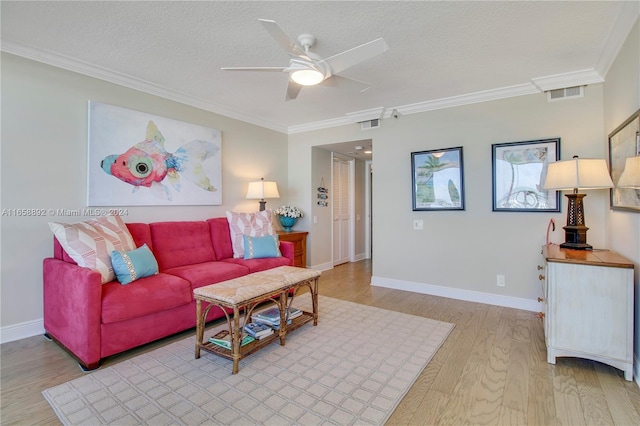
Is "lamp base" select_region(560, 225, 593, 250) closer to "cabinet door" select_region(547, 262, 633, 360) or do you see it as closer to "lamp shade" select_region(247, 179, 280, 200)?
"cabinet door" select_region(547, 262, 633, 360)

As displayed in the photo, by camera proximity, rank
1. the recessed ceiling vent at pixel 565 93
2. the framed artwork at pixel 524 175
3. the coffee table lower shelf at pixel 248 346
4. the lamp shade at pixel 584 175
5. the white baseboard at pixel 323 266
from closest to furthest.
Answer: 1. the coffee table lower shelf at pixel 248 346
2. the lamp shade at pixel 584 175
3. the recessed ceiling vent at pixel 565 93
4. the framed artwork at pixel 524 175
5. the white baseboard at pixel 323 266

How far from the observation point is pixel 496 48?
2621mm

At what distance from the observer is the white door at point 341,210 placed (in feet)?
19.4

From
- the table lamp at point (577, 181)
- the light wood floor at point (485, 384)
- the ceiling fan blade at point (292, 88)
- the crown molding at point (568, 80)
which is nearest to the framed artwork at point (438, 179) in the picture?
the crown molding at point (568, 80)

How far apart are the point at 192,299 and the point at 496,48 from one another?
136 inches

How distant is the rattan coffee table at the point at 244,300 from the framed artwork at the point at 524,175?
8.04 ft

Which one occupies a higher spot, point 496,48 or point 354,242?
point 496,48

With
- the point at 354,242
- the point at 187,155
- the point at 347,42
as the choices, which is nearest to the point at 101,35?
the point at 187,155

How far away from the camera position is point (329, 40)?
8.10 ft

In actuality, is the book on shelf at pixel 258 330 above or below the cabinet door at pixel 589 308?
below

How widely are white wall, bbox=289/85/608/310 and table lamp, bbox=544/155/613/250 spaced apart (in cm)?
53

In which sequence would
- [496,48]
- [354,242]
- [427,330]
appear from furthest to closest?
1. [354,242]
2. [427,330]
3. [496,48]

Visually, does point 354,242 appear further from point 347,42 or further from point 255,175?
point 347,42

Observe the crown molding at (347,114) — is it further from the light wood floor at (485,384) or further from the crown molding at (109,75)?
the light wood floor at (485,384)
